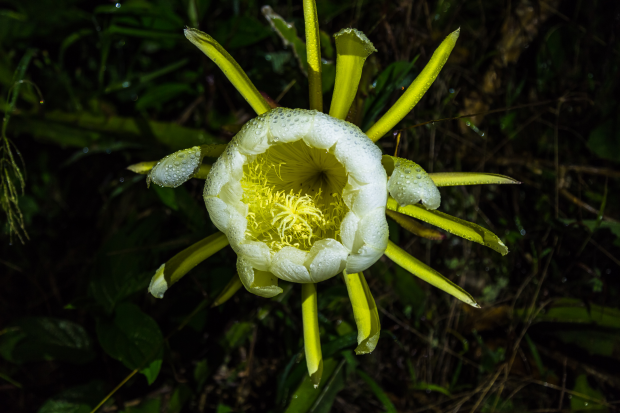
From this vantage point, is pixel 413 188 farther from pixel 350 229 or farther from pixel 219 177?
pixel 219 177

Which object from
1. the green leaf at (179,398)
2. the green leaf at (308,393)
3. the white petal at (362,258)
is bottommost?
the green leaf at (179,398)

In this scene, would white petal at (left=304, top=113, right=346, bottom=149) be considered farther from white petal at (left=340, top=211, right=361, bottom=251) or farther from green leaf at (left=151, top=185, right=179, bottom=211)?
green leaf at (left=151, top=185, right=179, bottom=211)

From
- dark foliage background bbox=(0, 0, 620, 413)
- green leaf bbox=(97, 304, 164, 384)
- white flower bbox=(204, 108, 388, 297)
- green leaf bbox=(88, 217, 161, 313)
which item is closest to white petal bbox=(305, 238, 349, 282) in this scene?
white flower bbox=(204, 108, 388, 297)

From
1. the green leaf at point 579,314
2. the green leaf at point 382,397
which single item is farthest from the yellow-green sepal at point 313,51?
the green leaf at point 579,314

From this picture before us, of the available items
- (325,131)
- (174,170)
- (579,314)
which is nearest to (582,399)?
(579,314)

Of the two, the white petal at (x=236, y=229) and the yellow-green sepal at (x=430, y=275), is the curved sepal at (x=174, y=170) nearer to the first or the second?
the white petal at (x=236, y=229)

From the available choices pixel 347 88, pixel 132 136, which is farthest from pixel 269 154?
pixel 132 136
